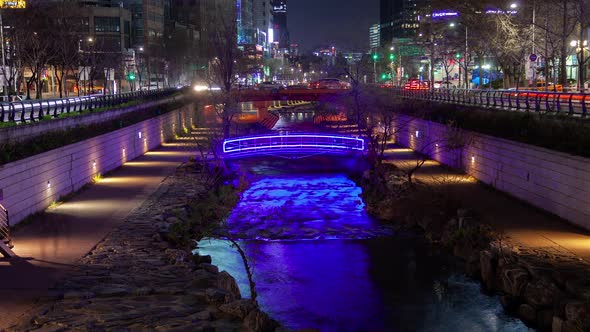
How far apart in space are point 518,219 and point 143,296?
1552 cm

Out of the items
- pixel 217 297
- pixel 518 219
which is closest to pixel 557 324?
pixel 217 297

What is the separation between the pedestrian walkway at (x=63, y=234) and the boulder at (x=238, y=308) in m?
4.14

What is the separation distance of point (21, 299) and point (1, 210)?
21.2 ft

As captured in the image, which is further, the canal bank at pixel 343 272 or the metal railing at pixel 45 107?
the metal railing at pixel 45 107

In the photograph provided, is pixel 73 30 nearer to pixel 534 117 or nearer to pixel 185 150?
pixel 185 150

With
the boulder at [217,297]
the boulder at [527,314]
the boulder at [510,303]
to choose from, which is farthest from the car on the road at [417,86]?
the boulder at [217,297]

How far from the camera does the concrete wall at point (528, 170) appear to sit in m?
25.0

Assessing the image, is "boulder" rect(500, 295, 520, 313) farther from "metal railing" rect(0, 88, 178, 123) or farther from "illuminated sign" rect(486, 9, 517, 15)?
"illuminated sign" rect(486, 9, 517, 15)

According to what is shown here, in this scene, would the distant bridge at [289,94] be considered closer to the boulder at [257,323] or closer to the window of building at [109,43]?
the window of building at [109,43]

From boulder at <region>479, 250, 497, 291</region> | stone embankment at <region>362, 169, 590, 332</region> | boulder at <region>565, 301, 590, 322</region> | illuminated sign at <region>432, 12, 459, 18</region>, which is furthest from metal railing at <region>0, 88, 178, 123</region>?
illuminated sign at <region>432, 12, 459, 18</region>

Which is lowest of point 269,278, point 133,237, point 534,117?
point 269,278

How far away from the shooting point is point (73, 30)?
82.8 meters

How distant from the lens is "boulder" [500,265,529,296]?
20453mm

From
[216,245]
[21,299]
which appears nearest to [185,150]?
[216,245]
